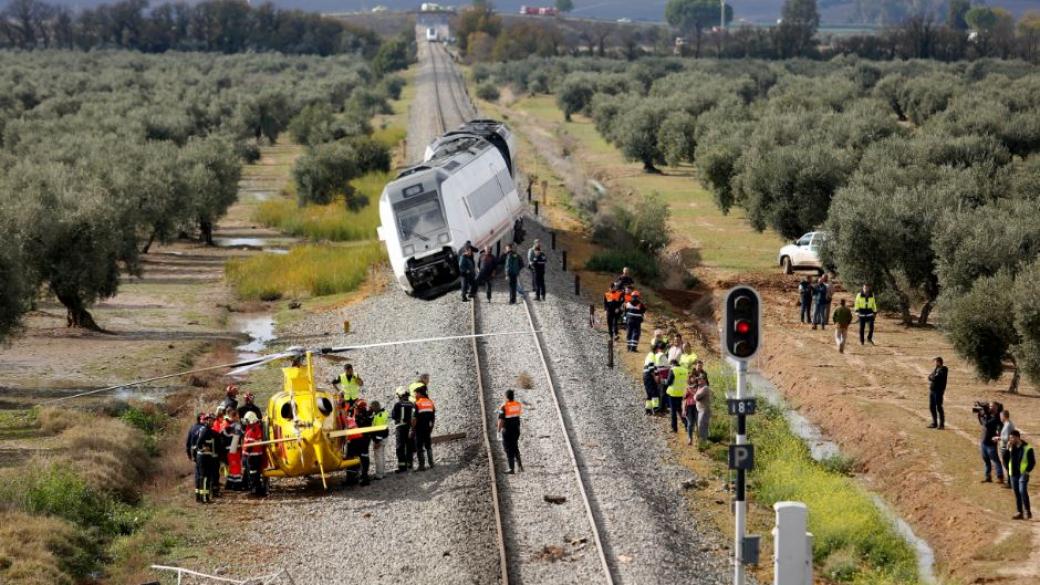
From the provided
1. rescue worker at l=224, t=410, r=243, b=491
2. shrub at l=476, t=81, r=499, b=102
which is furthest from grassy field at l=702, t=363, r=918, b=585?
shrub at l=476, t=81, r=499, b=102

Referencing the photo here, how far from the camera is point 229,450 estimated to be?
21.7 metres

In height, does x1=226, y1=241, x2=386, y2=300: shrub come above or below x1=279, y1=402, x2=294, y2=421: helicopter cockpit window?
below

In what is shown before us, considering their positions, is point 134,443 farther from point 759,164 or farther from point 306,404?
point 759,164

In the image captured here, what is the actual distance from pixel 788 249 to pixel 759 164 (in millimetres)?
5612

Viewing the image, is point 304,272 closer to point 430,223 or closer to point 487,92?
point 430,223

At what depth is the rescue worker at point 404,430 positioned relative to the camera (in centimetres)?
2197

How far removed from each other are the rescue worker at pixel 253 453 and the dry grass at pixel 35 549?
10.0 ft

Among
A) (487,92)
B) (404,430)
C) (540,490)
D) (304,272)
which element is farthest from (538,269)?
(487,92)

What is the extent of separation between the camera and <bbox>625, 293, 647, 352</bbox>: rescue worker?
1171 inches

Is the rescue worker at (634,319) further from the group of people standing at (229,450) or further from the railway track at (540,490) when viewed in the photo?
the group of people standing at (229,450)

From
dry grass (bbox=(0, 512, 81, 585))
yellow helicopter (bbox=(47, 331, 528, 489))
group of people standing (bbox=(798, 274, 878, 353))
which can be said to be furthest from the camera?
group of people standing (bbox=(798, 274, 878, 353))

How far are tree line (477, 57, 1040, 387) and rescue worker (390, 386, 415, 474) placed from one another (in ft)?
37.5

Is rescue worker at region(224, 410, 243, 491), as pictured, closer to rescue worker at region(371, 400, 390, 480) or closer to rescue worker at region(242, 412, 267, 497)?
rescue worker at region(242, 412, 267, 497)

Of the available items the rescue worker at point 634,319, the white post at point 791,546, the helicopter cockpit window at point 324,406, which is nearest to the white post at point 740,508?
the white post at point 791,546
